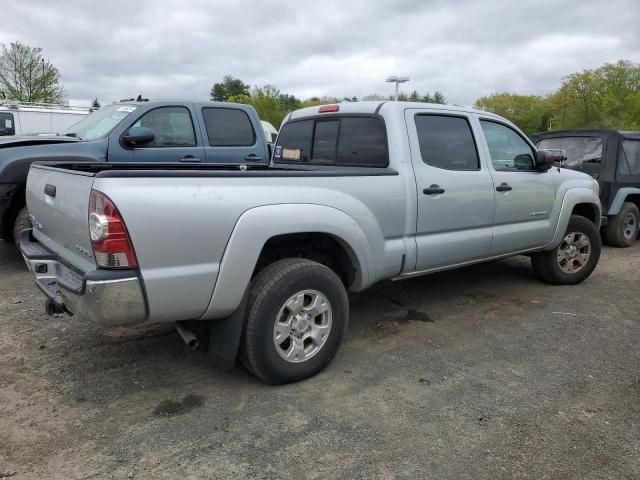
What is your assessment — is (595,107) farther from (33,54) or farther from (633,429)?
(633,429)

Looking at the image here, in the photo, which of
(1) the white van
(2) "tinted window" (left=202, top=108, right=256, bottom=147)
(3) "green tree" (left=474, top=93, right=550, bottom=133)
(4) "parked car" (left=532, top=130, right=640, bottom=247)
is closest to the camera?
(2) "tinted window" (left=202, top=108, right=256, bottom=147)

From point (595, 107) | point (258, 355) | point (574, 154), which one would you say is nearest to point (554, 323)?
point (258, 355)

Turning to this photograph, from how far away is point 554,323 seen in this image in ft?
14.7

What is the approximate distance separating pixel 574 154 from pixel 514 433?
6683 mm

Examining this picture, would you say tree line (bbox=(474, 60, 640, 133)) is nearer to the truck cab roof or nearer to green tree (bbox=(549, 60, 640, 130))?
green tree (bbox=(549, 60, 640, 130))

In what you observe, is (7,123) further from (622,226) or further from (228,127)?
(622,226)

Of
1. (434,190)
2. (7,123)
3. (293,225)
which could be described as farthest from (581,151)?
(7,123)

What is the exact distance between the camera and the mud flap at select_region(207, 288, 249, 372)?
2980 millimetres

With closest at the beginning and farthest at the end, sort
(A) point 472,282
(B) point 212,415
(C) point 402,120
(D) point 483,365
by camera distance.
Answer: (B) point 212,415 → (D) point 483,365 → (C) point 402,120 → (A) point 472,282

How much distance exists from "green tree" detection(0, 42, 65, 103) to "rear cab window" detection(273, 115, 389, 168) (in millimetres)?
23353

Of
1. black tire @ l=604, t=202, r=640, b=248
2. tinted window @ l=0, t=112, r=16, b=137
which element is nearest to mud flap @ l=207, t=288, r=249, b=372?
black tire @ l=604, t=202, r=640, b=248

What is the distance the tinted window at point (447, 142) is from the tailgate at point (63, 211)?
247cm

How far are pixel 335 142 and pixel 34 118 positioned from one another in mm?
10074

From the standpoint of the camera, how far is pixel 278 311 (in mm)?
3061
